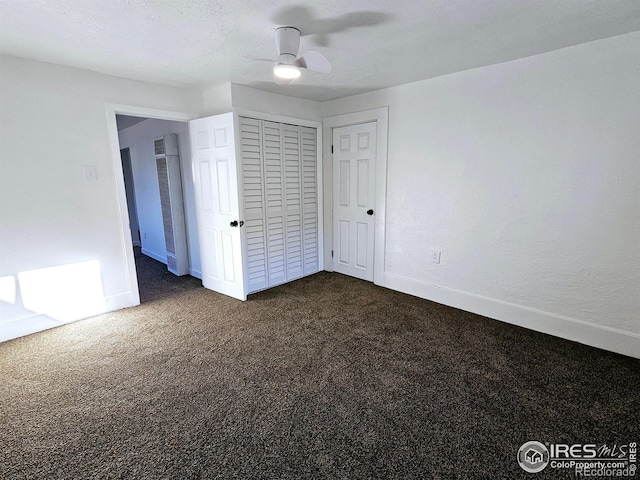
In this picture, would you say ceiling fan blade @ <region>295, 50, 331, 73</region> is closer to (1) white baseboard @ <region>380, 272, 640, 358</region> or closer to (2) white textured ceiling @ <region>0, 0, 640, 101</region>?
(2) white textured ceiling @ <region>0, 0, 640, 101</region>

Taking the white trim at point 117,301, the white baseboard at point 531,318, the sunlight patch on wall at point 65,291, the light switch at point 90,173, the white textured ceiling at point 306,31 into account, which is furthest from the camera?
the white trim at point 117,301

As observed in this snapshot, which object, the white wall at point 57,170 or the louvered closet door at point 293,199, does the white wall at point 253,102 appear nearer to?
the louvered closet door at point 293,199

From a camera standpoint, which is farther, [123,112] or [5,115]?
[123,112]

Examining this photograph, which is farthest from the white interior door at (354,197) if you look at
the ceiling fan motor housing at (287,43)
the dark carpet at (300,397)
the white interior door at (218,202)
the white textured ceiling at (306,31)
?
the ceiling fan motor housing at (287,43)

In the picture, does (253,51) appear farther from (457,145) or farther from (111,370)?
(111,370)

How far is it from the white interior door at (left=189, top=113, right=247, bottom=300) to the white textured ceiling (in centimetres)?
63

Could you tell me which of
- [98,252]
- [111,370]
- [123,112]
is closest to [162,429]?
[111,370]

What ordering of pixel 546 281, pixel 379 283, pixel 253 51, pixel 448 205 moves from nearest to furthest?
pixel 253 51, pixel 546 281, pixel 448 205, pixel 379 283

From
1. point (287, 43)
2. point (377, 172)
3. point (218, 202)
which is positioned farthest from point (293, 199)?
point (287, 43)

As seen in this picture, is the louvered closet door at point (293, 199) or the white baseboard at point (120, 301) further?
the louvered closet door at point (293, 199)

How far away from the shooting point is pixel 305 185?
13.5 feet

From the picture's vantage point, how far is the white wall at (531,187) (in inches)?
90.1

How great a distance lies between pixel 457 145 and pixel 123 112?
3.27 meters

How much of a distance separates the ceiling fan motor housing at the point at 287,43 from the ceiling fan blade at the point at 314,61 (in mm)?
63
